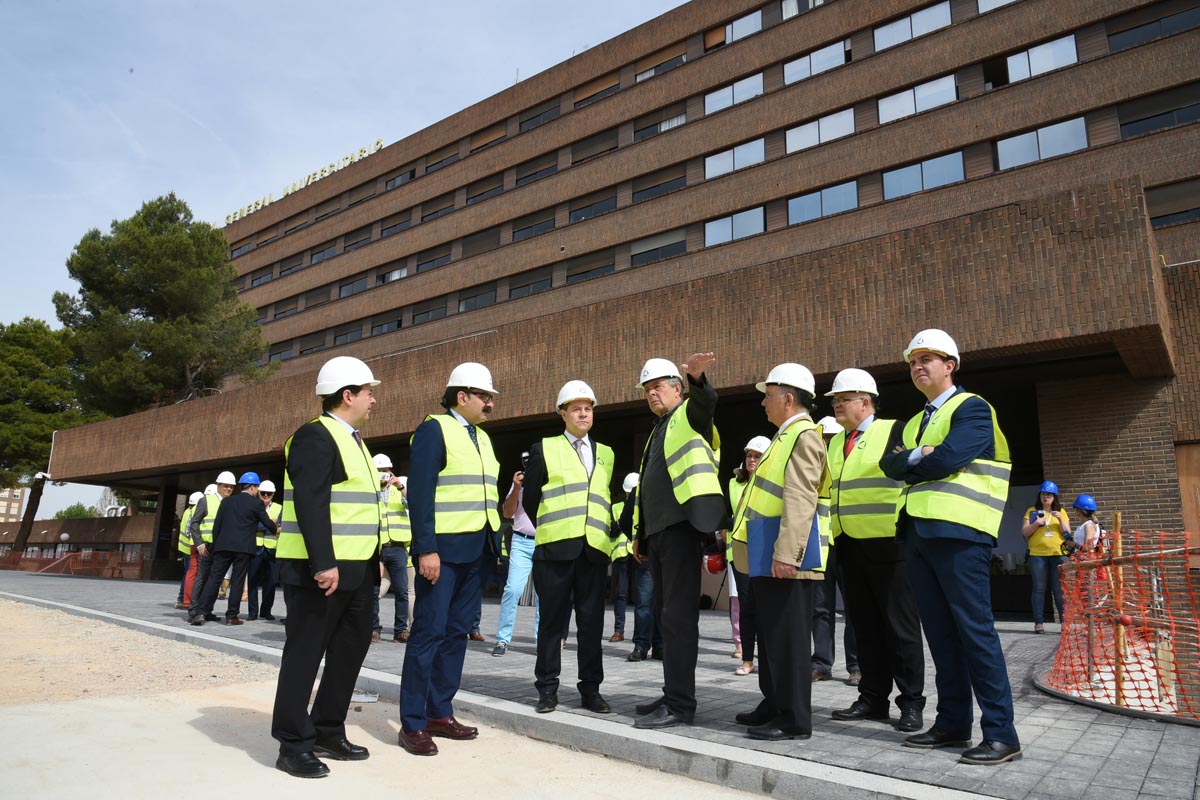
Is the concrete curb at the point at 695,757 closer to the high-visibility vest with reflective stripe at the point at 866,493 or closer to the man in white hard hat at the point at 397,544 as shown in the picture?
the high-visibility vest with reflective stripe at the point at 866,493

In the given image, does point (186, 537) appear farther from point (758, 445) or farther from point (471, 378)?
point (471, 378)

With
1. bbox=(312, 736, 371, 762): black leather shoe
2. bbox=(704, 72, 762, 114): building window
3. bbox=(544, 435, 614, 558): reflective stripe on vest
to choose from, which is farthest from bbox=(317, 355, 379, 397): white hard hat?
bbox=(704, 72, 762, 114): building window

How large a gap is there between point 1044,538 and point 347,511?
10219 millimetres

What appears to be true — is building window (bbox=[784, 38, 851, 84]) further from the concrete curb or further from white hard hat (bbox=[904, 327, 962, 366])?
the concrete curb

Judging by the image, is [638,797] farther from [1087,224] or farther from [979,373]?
[979,373]

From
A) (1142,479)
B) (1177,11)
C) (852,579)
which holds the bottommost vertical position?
(852,579)

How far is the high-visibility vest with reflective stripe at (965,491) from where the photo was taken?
159 inches

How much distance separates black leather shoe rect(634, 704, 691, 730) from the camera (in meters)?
4.45

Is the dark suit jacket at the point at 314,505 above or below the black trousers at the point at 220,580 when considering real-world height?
above

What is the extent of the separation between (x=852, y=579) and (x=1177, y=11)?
2019 cm

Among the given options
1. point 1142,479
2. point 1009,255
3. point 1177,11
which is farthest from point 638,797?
point 1177,11

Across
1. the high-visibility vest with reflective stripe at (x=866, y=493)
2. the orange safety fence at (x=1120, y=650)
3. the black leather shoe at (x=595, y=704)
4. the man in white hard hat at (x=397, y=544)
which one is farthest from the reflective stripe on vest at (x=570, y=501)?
the man in white hard hat at (x=397, y=544)

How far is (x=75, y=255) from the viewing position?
1287 inches

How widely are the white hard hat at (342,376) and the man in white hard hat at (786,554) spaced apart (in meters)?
2.32
